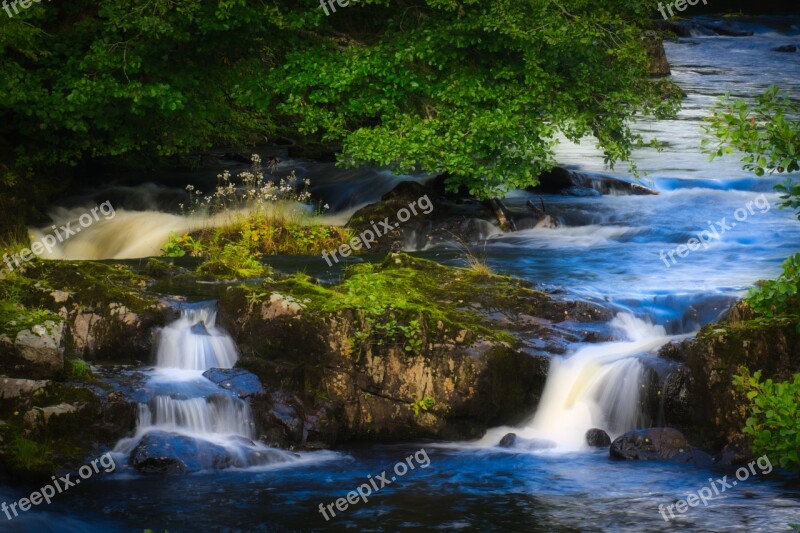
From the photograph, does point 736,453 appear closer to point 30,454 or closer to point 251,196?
point 30,454

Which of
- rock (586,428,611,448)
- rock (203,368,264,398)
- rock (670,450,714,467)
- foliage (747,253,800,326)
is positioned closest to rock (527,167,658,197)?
rock (586,428,611,448)

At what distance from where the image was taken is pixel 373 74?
15.6m

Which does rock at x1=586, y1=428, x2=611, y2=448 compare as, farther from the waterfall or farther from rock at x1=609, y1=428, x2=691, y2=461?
the waterfall

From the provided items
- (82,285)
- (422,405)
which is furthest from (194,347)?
(422,405)

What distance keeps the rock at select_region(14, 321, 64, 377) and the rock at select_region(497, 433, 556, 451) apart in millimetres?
4424

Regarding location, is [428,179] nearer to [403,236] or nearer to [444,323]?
[403,236]

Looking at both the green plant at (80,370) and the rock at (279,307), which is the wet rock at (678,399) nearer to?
the rock at (279,307)

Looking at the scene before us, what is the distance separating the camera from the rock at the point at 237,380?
988 cm

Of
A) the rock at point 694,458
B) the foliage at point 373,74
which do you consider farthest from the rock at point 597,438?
the foliage at point 373,74

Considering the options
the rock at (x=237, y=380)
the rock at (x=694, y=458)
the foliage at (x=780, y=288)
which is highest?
the foliage at (x=780, y=288)

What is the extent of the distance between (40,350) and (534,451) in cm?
491

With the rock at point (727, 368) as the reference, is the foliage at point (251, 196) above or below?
above

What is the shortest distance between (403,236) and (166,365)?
6.63 metres

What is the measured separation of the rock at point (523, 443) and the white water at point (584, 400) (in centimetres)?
7
